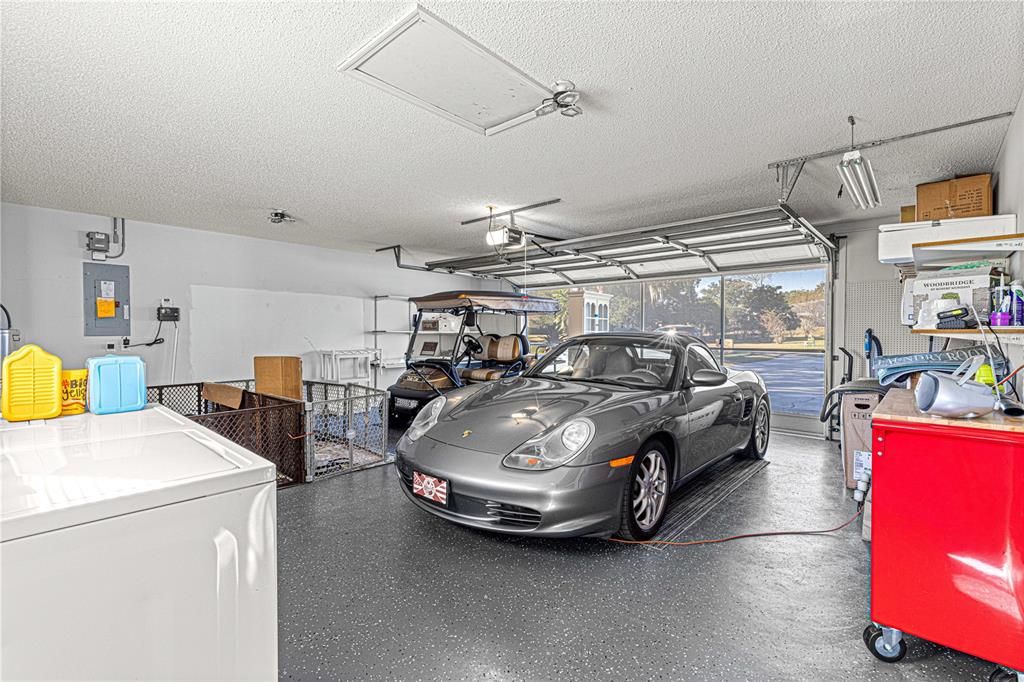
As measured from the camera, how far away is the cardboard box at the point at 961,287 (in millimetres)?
2529

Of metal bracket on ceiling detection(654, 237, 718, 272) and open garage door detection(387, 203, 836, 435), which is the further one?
metal bracket on ceiling detection(654, 237, 718, 272)

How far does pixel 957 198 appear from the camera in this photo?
3680mm

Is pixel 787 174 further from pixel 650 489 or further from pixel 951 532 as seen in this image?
pixel 951 532

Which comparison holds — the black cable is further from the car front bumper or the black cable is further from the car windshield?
the car front bumper

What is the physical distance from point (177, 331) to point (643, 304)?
695 cm

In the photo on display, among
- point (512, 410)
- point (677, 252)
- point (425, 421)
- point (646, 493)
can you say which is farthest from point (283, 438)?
point (677, 252)

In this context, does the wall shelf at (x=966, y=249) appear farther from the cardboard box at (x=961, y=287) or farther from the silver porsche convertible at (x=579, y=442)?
the silver porsche convertible at (x=579, y=442)

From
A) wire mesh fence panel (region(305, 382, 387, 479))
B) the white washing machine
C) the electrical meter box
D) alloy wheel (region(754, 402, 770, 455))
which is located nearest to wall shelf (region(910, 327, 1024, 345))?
alloy wheel (region(754, 402, 770, 455))

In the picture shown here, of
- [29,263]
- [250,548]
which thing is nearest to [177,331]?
[29,263]

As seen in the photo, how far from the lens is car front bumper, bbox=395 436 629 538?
251 centimetres

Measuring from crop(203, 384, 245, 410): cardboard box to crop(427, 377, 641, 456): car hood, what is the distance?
2019 millimetres

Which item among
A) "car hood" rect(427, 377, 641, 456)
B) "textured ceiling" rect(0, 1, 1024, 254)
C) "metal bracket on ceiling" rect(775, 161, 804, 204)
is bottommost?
"car hood" rect(427, 377, 641, 456)

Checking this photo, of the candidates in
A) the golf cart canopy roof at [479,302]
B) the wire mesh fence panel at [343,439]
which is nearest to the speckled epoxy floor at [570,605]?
the wire mesh fence panel at [343,439]

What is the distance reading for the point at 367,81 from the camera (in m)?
2.47
